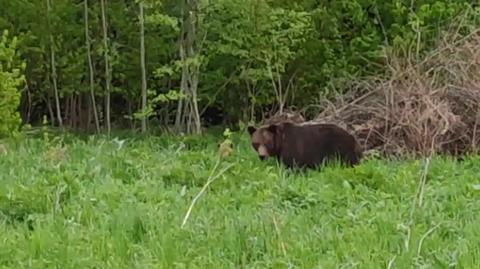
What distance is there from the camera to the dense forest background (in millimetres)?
10594

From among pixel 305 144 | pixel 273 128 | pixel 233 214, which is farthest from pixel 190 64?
pixel 233 214

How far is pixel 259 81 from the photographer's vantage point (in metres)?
11.5

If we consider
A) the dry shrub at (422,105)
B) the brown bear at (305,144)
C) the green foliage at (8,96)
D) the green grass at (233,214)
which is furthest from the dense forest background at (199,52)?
the green grass at (233,214)

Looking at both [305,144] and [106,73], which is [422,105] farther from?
[106,73]

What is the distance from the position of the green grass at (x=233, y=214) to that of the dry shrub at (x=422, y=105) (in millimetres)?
732

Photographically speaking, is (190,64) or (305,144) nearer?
(305,144)

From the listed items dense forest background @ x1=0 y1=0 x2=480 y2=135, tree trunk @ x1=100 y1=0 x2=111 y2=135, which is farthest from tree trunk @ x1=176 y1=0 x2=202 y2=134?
tree trunk @ x1=100 y1=0 x2=111 y2=135

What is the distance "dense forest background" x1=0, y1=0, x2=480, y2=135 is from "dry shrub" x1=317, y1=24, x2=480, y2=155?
70 centimetres

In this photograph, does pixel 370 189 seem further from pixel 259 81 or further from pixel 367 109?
pixel 259 81

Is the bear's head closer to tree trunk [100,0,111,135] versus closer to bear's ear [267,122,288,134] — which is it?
bear's ear [267,122,288,134]

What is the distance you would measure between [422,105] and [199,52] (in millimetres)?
3179

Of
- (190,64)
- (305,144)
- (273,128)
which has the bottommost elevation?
(305,144)

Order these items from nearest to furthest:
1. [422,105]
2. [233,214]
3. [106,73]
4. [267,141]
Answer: [233,214] → [267,141] → [422,105] → [106,73]

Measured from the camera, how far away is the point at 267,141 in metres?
7.55
